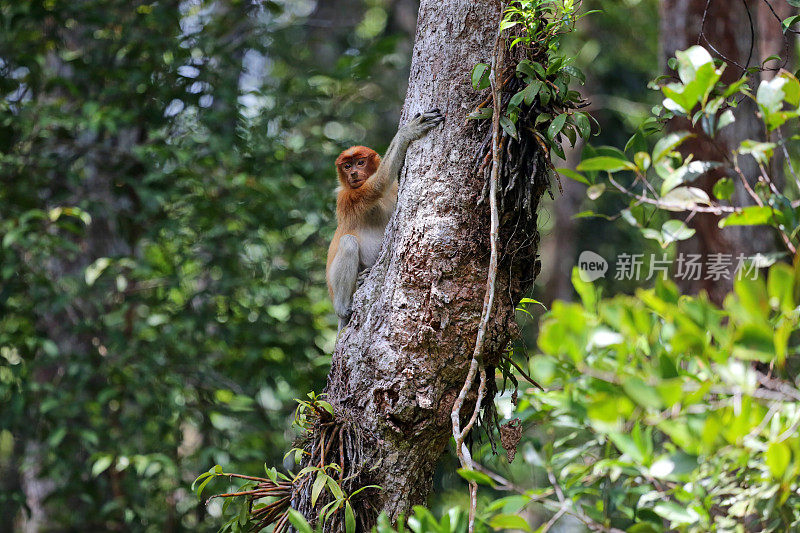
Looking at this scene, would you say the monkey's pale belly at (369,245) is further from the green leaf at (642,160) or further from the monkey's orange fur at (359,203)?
the green leaf at (642,160)

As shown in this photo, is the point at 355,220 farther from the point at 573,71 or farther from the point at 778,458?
the point at 778,458

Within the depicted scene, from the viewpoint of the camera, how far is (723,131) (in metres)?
5.38

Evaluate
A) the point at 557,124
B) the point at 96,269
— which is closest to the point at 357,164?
the point at 96,269

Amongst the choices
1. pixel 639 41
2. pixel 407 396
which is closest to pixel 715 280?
pixel 407 396

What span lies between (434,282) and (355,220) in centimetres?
222

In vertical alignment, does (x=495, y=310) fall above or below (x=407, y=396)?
above

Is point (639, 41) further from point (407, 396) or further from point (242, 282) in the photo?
point (407, 396)

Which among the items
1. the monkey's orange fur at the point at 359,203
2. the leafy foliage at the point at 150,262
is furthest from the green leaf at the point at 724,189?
the leafy foliage at the point at 150,262

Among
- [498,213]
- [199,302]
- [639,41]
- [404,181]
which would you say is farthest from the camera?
[639,41]

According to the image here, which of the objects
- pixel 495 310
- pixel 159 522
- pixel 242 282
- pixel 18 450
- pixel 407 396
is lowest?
pixel 18 450

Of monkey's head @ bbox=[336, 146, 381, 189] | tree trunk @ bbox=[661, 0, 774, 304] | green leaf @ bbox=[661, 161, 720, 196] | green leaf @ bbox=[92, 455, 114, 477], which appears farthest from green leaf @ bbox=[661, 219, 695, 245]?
green leaf @ bbox=[92, 455, 114, 477]

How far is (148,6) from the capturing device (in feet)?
20.1

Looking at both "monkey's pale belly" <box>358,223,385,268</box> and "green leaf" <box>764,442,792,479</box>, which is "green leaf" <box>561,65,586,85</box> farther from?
"monkey's pale belly" <box>358,223,385,268</box>

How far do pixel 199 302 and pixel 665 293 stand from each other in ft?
17.3
